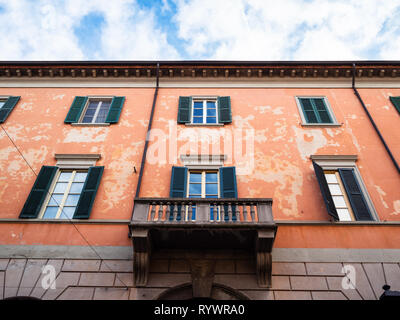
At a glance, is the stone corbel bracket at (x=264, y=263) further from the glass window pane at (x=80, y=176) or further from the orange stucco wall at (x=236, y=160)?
the glass window pane at (x=80, y=176)

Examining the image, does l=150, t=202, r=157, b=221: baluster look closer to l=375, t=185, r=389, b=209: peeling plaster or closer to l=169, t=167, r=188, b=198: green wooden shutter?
l=169, t=167, r=188, b=198: green wooden shutter

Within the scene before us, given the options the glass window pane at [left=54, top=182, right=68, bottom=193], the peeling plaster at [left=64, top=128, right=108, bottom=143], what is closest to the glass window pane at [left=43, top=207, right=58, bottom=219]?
the glass window pane at [left=54, top=182, right=68, bottom=193]

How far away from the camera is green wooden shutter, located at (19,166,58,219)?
799cm

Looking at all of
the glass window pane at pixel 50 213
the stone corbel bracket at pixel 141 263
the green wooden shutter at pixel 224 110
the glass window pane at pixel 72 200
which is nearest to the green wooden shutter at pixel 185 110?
the green wooden shutter at pixel 224 110

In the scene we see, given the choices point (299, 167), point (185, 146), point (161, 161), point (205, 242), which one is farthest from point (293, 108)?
point (205, 242)

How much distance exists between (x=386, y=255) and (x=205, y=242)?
14.3 ft

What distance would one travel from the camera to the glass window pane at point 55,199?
329 inches

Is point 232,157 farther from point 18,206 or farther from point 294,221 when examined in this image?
point 18,206

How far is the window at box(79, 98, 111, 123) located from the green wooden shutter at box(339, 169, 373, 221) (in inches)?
331

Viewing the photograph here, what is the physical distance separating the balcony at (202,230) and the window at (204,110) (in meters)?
4.23

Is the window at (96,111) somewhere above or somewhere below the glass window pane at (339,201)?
above

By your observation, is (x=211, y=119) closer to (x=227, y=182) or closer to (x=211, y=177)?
(x=211, y=177)
